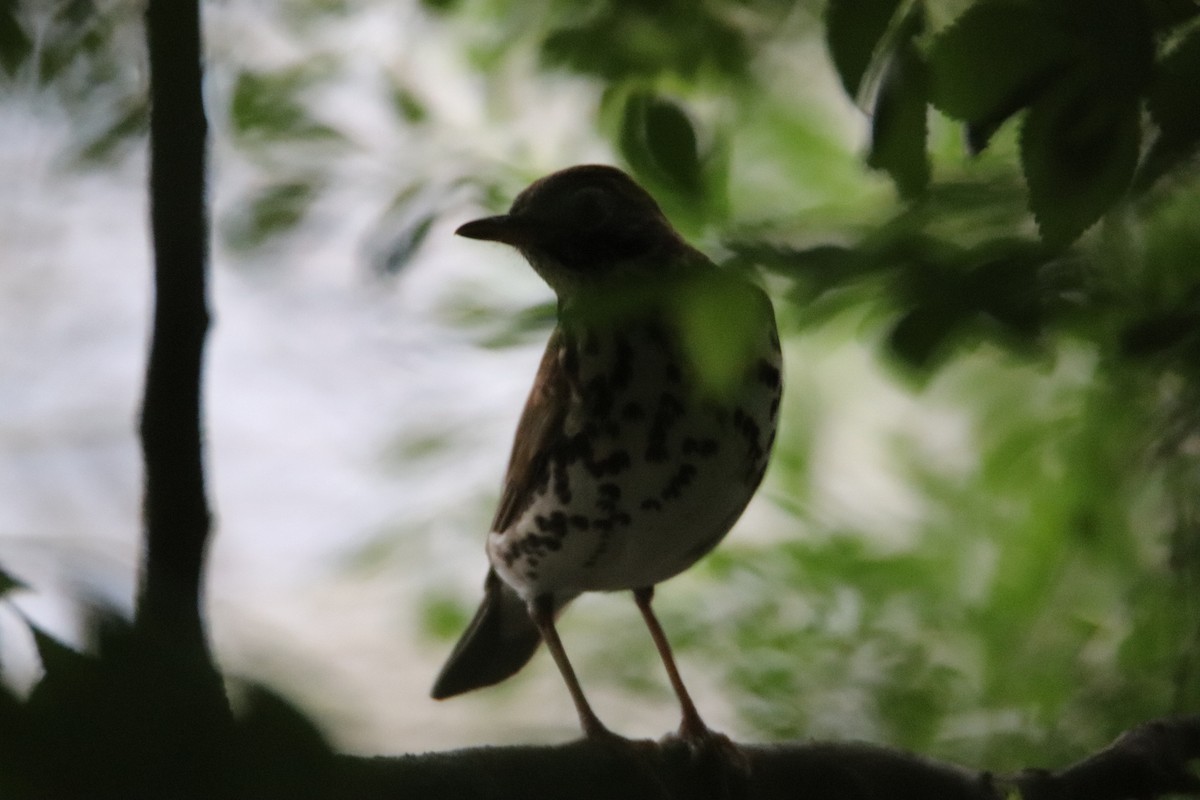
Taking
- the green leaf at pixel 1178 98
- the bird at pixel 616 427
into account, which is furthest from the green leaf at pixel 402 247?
the green leaf at pixel 1178 98

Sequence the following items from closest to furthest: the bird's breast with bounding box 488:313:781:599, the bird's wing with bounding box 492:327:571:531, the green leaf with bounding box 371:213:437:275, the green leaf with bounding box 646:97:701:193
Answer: the green leaf with bounding box 646:97:701:193, the green leaf with bounding box 371:213:437:275, the bird's breast with bounding box 488:313:781:599, the bird's wing with bounding box 492:327:571:531

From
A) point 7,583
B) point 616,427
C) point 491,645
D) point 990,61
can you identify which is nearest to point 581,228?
point 616,427

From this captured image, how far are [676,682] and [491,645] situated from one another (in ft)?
2.09

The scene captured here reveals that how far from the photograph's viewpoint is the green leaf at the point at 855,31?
103 centimetres

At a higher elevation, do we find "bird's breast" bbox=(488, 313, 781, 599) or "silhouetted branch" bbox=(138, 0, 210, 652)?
"bird's breast" bbox=(488, 313, 781, 599)

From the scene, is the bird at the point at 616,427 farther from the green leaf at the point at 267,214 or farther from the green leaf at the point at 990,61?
the green leaf at the point at 990,61

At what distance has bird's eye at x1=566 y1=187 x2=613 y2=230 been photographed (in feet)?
6.81

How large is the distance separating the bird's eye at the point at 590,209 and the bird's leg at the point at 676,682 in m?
0.86

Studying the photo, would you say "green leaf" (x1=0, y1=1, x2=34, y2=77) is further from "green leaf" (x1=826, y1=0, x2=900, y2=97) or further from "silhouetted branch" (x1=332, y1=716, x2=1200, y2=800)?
"silhouetted branch" (x1=332, y1=716, x2=1200, y2=800)

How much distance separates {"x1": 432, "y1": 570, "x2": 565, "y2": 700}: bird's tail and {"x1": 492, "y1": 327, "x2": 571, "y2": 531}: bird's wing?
52cm

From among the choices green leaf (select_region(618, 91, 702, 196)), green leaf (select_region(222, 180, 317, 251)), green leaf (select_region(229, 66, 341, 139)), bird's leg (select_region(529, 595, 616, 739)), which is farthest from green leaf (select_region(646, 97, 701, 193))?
bird's leg (select_region(529, 595, 616, 739))

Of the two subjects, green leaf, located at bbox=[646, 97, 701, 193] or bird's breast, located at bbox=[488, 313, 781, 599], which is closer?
green leaf, located at bbox=[646, 97, 701, 193]

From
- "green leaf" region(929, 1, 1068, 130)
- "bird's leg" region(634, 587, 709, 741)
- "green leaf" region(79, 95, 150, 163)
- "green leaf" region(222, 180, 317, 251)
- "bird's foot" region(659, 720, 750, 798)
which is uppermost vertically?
"green leaf" region(222, 180, 317, 251)

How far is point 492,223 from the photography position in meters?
1.97
